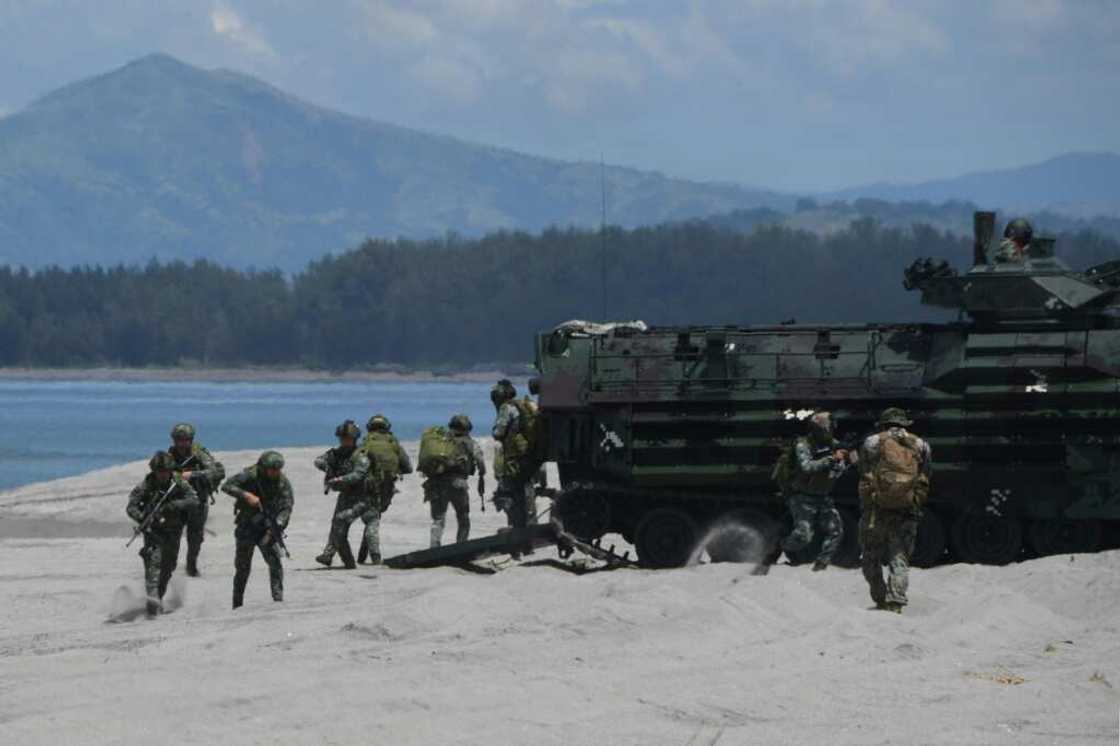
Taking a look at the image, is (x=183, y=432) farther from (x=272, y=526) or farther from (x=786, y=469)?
(x=786, y=469)

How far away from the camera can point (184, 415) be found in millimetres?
114812

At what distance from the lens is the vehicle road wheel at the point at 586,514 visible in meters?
22.8

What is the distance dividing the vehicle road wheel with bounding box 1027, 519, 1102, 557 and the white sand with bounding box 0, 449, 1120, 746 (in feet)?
4.45

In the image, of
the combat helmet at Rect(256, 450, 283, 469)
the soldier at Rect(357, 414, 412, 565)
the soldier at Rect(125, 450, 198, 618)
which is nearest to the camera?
the combat helmet at Rect(256, 450, 283, 469)

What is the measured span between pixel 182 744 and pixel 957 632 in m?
7.34

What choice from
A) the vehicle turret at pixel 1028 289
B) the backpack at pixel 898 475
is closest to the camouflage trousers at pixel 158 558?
the backpack at pixel 898 475

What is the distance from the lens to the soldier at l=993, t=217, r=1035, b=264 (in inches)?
924

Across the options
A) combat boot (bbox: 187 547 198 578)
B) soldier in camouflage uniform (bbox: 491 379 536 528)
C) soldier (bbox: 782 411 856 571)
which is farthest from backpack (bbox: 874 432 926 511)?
combat boot (bbox: 187 547 198 578)

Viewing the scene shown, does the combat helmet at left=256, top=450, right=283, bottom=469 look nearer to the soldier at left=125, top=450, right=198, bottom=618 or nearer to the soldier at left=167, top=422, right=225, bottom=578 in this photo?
the soldier at left=125, top=450, right=198, bottom=618

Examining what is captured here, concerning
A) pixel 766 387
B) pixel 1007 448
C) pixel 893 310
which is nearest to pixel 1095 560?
pixel 1007 448

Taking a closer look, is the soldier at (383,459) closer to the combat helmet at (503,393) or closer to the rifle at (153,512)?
the combat helmet at (503,393)

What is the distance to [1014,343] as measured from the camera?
22.6 meters

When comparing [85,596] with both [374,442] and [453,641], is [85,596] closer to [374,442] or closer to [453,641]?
[374,442]

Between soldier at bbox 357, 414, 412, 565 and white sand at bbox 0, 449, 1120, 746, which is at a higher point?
soldier at bbox 357, 414, 412, 565
